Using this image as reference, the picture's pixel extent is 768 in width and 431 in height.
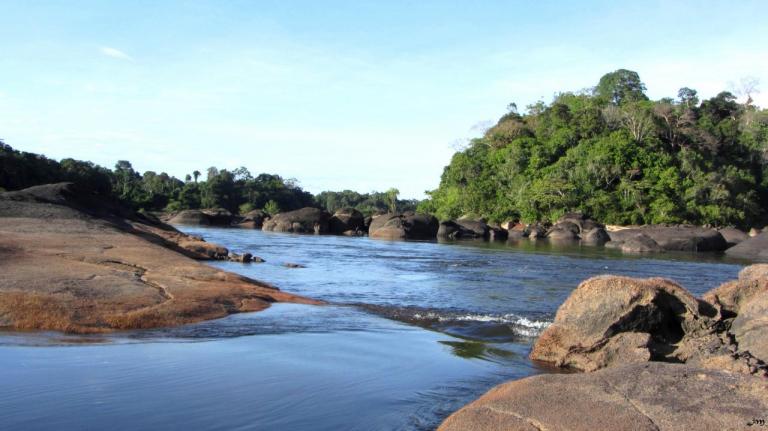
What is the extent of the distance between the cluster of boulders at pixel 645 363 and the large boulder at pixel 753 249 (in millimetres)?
31023

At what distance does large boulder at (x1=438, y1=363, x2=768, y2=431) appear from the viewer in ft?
13.5

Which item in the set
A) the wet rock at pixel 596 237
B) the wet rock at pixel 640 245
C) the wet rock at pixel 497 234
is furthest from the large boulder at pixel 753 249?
the wet rock at pixel 497 234

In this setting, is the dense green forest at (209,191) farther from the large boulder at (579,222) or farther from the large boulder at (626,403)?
the large boulder at (626,403)

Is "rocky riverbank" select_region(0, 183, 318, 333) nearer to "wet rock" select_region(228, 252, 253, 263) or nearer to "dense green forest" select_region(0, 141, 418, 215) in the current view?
"wet rock" select_region(228, 252, 253, 263)

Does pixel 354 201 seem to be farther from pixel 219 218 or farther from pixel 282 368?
pixel 282 368

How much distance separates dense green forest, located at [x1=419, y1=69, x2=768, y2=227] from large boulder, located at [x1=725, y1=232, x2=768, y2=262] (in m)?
19.2

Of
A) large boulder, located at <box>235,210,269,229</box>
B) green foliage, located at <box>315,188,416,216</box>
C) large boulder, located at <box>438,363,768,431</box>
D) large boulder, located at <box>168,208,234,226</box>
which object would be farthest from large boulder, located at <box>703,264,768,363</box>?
green foliage, located at <box>315,188,416,216</box>

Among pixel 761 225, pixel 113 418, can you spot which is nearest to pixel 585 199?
pixel 761 225

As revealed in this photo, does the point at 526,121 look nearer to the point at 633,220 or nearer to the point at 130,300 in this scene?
the point at 633,220

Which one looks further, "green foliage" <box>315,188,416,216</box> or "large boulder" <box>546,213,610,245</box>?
"green foliage" <box>315,188,416,216</box>

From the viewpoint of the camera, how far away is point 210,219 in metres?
70.4

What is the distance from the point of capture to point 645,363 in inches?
210

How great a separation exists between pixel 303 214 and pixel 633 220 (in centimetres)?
3112

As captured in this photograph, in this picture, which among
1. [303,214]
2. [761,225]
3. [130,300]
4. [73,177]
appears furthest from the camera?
[761,225]
